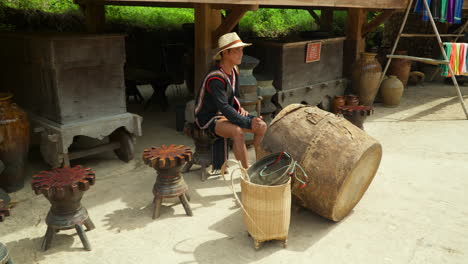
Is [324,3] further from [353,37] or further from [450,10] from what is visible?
[450,10]

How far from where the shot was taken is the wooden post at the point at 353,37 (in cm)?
927

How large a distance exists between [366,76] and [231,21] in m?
4.25

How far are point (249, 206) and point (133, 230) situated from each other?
1.21 m

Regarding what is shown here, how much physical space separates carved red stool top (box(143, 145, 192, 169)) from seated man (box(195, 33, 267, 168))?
0.60 m

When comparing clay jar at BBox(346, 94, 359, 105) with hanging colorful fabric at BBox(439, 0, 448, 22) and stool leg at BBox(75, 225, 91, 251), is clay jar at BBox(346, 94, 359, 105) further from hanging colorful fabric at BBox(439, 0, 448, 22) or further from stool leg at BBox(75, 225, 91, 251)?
stool leg at BBox(75, 225, 91, 251)

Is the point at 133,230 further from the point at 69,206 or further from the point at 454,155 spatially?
the point at 454,155

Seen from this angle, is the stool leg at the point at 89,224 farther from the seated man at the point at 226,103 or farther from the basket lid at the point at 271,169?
the seated man at the point at 226,103

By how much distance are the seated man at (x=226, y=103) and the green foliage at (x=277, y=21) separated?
11.5 meters

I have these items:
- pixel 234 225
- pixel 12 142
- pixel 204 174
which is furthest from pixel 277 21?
pixel 234 225

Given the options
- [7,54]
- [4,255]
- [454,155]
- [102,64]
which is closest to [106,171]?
[102,64]

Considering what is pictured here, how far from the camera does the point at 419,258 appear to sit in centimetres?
353

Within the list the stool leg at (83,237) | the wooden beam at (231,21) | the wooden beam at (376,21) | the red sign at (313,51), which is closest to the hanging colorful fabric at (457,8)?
the wooden beam at (376,21)

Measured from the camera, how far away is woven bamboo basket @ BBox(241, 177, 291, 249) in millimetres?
→ 3510

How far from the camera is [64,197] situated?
358cm
